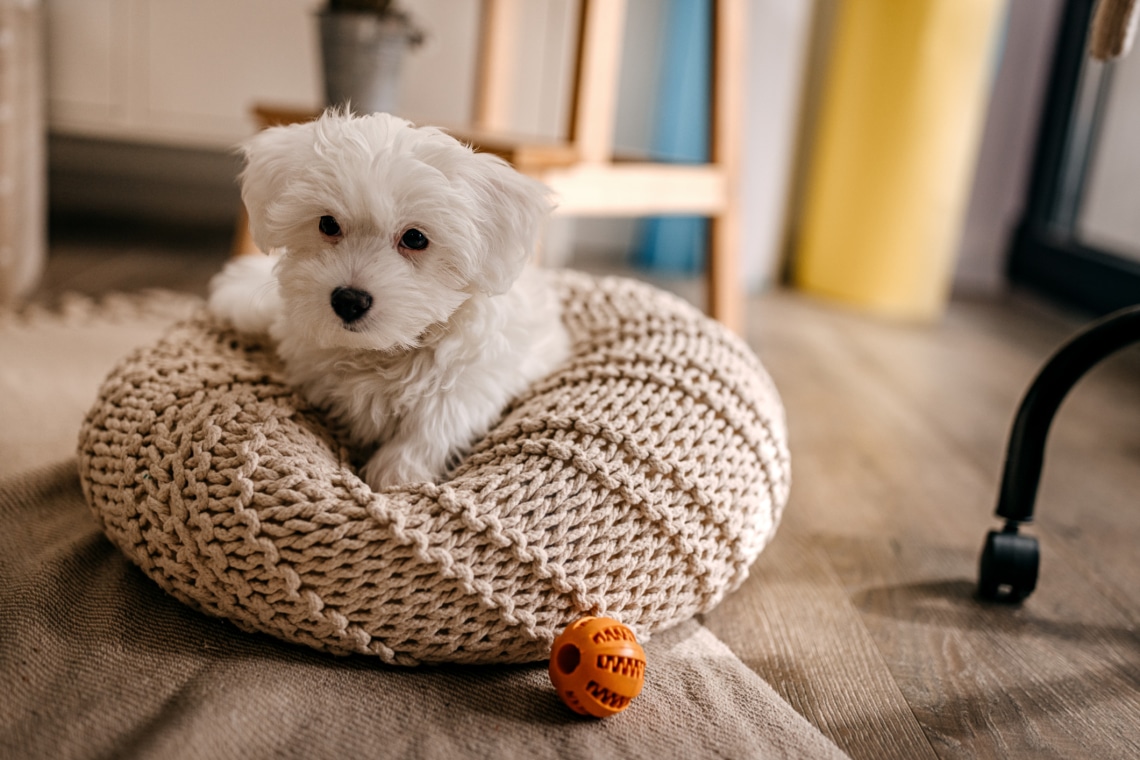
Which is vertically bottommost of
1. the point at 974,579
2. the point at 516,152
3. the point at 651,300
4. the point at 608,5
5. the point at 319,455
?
the point at 974,579

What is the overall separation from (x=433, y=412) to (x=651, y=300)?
0.41 m

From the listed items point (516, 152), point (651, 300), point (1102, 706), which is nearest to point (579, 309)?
point (651, 300)

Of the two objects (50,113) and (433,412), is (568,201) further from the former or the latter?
(50,113)

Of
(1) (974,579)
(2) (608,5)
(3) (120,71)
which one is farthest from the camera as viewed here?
(3) (120,71)

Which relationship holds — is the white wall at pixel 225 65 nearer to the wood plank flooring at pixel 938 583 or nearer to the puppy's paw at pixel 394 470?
the wood plank flooring at pixel 938 583

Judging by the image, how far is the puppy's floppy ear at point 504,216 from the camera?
2.98ft

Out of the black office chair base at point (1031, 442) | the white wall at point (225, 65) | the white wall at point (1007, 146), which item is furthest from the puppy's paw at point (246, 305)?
the white wall at point (1007, 146)

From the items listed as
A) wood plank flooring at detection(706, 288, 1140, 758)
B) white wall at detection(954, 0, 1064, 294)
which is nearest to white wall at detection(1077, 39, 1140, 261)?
white wall at detection(954, 0, 1064, 294)

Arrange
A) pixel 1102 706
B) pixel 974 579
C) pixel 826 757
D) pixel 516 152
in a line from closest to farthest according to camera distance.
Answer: pixel 826 757 → pixel 1102 706 → pixel 974 579 → pixel 516 152

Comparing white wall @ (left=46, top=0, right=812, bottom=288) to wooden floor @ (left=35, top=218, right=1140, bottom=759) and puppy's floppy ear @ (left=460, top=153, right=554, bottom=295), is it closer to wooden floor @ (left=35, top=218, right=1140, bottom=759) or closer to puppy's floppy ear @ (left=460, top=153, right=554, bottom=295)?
wooden floor @ (left=35, top=218, right=1140, bottom=759)

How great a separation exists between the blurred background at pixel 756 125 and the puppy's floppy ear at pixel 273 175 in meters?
1.28

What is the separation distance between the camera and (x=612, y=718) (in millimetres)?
834

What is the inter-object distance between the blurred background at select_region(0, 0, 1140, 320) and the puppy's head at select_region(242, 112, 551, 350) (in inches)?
47.6

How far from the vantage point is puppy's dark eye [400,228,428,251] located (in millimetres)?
903
